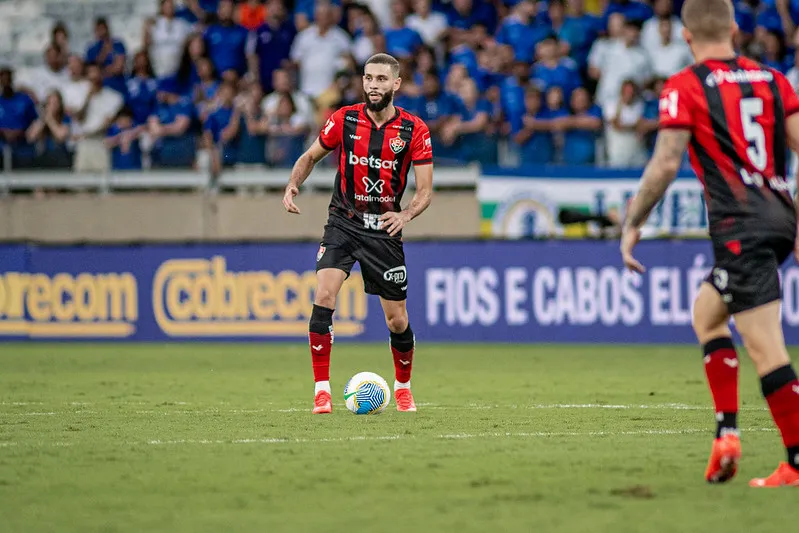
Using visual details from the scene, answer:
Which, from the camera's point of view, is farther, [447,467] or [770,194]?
[447,467]

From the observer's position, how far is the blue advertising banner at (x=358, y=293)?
1670 centimetres

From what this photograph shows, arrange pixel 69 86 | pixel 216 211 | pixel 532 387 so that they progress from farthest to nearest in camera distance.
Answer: pixel 69 86 → pixel 216 211 → pixel 532 387

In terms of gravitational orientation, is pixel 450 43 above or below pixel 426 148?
above

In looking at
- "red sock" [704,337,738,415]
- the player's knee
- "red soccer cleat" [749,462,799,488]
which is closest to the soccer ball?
the player's knee

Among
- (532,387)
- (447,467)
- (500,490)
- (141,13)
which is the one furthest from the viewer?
(141,13)

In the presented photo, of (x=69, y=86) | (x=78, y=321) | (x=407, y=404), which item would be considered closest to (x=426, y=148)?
(x=407, y=404)

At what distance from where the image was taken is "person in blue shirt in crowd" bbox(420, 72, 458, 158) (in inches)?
703

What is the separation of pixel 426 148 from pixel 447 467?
3.54 meters

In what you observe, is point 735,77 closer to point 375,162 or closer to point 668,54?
point 375,162

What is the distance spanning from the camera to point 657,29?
18438mm

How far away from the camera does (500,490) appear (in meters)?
6.26

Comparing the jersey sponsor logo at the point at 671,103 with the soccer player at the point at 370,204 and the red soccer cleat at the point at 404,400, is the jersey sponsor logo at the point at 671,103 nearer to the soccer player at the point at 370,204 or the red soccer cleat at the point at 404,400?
the soccer player at the point at 370,204

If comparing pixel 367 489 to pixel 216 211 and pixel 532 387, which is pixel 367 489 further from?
pixel 216 211

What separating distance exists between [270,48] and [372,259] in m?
10.9
